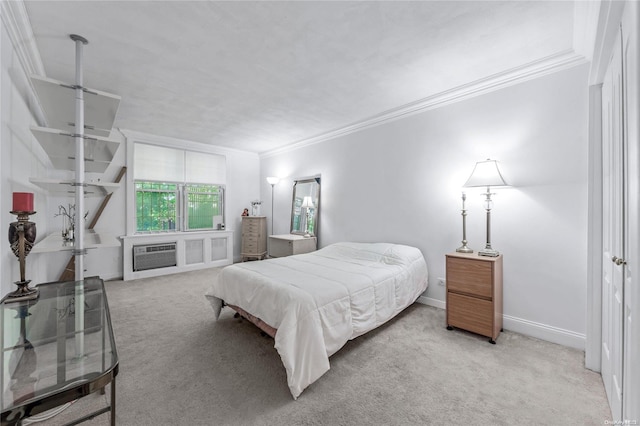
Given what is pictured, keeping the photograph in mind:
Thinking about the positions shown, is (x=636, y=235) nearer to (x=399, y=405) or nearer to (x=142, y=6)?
(x=399, y=405)

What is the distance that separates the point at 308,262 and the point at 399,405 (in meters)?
1.71

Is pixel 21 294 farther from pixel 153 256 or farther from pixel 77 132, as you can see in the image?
pixel 153 256

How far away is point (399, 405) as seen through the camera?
1656 millimetres

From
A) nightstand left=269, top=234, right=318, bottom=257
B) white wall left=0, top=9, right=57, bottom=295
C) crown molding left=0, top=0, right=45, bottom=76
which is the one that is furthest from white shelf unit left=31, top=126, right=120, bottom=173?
nightstand left=269, top=234, right=318, bottom=257

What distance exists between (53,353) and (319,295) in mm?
1451

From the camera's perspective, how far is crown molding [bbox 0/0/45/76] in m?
1.71

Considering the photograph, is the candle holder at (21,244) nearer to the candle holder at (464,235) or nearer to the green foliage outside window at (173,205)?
the candle holder at (464,235)

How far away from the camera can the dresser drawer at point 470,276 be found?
96.9 inches

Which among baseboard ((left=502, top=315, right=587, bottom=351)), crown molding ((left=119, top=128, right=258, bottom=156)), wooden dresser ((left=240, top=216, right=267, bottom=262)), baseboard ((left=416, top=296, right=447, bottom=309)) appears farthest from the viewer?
wooden dresser ((left=240, top=216, right=267, bottom=262))

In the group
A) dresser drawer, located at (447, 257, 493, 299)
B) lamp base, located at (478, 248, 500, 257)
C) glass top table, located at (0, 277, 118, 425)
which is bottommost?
dresser drawer, located at (447, 257, 493, 299)

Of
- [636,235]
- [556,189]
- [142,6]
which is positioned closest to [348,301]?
[636,235]

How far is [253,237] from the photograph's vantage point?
5.69 m

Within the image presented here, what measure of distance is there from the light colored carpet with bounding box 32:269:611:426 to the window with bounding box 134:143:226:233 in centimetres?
272

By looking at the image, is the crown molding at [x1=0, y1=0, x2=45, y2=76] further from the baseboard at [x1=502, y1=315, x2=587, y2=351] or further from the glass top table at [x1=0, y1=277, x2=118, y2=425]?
the baseboard at [x1=502, y1=315, x2=587, y2=351]
